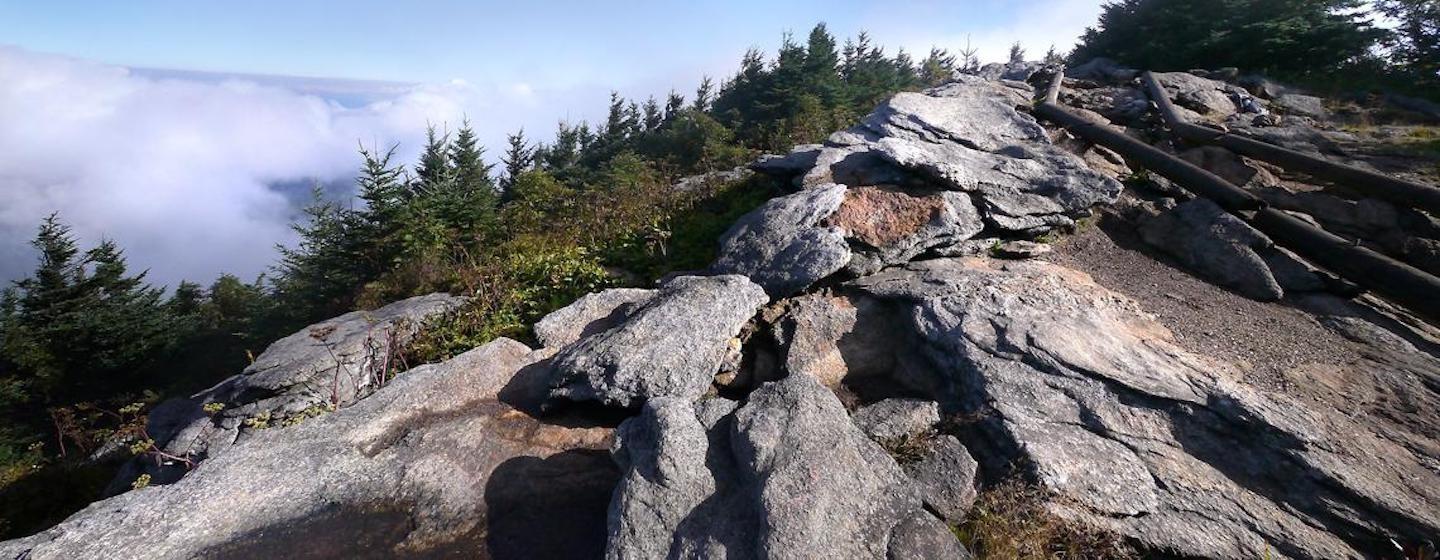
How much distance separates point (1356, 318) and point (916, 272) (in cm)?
515

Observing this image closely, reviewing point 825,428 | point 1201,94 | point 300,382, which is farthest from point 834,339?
point 1201,94

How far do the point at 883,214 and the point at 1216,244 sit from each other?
4.78m

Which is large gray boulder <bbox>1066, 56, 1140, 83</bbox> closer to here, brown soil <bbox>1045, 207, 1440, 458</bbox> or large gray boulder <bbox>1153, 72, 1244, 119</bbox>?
large gray boulder <bbox>1153, 72, 1244, 119</bbox>

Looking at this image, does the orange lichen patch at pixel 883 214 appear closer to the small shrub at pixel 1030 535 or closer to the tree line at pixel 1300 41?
the small shrub at pixel 1030 535

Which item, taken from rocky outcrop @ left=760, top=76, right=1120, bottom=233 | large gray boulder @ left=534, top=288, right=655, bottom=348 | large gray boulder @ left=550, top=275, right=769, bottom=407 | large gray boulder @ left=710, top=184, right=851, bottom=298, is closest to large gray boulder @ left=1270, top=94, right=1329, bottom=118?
rocky outcrop @ left=760, top=76, right=1120, bottom=233

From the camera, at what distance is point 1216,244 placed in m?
8.34

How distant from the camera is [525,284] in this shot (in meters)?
9.30

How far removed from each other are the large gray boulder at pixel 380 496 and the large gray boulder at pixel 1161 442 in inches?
145

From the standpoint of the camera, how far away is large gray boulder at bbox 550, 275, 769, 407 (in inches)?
228

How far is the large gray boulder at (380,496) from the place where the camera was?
439 cm

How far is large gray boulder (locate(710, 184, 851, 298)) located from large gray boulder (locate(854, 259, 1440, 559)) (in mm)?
1271

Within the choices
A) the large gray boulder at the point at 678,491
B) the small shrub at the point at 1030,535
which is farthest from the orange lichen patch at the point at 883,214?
the small shrub at the point at 1030,535

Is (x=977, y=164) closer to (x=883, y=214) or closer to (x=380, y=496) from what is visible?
(x=883, y=214)

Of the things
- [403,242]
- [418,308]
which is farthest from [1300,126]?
[403,242]
